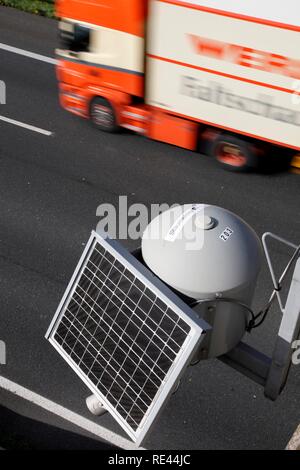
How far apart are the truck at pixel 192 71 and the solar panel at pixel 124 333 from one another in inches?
300

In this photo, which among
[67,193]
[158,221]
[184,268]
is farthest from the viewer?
[67,193]

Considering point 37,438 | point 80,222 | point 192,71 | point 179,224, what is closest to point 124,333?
point 179,224

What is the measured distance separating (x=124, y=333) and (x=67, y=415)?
4612 millimetres

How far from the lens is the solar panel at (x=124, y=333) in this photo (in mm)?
4480

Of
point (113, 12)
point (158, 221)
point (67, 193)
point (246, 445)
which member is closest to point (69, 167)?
point (67, 193)

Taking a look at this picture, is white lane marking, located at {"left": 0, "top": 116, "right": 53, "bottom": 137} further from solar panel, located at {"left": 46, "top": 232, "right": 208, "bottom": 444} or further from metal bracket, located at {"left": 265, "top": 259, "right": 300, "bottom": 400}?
metal bracket, located at {"left": 265, "top": 259, "right": 300, "bottom": 400}

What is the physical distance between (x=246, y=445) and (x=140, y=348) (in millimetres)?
4591

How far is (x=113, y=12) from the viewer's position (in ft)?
42.1

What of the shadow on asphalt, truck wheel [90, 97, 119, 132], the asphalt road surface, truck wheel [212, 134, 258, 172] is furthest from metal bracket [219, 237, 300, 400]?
truck wheel [90, 97, 119, 132]

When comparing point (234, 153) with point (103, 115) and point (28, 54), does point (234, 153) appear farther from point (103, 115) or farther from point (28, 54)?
point (28, 54)

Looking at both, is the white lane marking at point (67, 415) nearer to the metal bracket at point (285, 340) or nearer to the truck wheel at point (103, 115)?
the metal bracket at point (285, 340)

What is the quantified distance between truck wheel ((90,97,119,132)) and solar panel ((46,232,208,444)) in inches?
381

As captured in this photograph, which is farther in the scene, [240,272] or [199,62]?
[199,62]

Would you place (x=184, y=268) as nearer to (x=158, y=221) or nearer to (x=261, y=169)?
(x=158, y=221)
